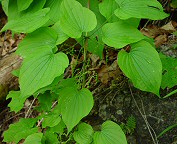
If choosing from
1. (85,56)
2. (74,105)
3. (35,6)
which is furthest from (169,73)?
(35,6)

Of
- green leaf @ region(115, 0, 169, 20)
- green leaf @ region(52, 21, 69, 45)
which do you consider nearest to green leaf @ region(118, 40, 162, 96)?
green leaf @ region(115, 0, 169, 20)

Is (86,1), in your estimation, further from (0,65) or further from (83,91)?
(0,65)

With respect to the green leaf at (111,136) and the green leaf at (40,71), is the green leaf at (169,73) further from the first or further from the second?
the green leaf at (40,71)

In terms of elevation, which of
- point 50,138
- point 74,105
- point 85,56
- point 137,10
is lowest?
point 50,138

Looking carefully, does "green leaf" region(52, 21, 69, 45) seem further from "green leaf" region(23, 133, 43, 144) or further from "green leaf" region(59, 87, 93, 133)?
"green leaf" region(23, 133, 43, 144)

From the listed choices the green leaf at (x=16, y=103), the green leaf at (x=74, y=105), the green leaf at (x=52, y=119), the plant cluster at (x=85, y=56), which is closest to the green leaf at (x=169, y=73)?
the plant cluster at (x=85, y=56)

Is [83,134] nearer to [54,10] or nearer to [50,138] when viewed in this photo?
[50,138]
